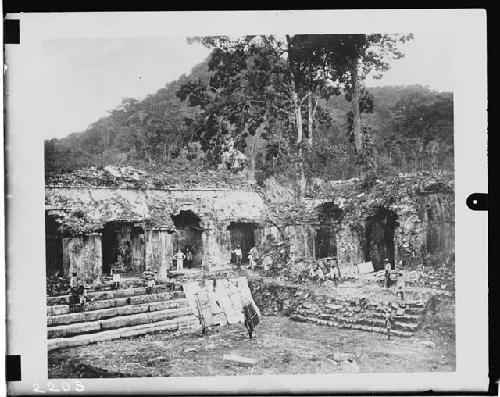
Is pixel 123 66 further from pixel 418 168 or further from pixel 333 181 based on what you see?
pixel 418 168

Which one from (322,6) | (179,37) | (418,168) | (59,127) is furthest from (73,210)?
(418,168)

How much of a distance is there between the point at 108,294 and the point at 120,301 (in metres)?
0.11

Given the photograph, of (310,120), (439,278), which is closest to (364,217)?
(439,278)

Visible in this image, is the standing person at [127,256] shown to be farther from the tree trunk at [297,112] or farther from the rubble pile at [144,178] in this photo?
the tree trunk at [297,112]

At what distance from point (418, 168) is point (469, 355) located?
1473mm

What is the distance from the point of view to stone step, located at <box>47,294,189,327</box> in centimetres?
391

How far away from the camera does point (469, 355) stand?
3947 millimetres

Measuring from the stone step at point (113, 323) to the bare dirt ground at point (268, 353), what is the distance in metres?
0.12

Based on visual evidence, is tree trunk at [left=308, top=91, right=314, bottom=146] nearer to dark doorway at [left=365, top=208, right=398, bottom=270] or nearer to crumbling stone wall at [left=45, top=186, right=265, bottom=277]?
crumbling stone wall at [left=45, top=186, right=265, bottom=277]

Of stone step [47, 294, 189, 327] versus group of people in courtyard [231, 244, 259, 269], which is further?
group of people in courtyard [231, 244, 259, 269]

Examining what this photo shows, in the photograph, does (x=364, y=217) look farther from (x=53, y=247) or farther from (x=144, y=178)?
(x=53, y=247)

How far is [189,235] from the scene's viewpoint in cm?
407

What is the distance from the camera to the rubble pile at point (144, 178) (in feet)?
12.9

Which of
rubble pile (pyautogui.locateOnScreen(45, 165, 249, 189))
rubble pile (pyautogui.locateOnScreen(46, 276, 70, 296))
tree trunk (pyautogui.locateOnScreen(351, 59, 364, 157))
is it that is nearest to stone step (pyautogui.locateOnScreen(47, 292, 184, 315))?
rubble pile (pyautogui.locateOnScreen(46, 276, 70, 296))
